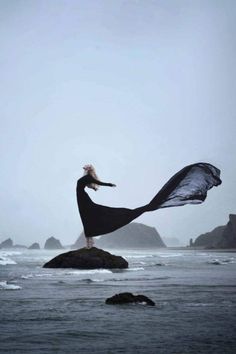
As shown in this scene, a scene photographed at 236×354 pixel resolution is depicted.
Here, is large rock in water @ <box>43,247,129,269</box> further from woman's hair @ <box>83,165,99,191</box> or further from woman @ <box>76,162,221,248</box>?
woman @ <box>76,162,221,248</box>

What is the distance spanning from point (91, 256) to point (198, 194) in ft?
68.6

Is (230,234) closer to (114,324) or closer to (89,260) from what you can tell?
(89,260)

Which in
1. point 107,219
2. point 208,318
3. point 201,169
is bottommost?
point 208,318

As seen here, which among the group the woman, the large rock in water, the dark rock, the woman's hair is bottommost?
the dark rock

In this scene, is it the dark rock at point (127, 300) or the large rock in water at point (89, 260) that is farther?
the large rock in water at point (89, 260)

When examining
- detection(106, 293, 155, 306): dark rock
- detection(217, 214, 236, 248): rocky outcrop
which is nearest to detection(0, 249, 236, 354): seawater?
detection(106, 293, 155, 306): dark rock

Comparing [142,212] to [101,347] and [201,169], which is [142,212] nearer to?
[201,169]

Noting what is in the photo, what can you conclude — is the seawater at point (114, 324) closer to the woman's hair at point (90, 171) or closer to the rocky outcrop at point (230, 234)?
the woman's hair at point (90, 171)

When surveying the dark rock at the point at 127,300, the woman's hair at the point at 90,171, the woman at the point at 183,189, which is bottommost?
the dark rock at the point at 127,300

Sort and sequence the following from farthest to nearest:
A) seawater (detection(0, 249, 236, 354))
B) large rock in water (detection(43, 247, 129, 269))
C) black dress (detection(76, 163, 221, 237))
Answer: large rock in water (detection(43, 247, 129, 269))
black dress (detection(76, 163, 221, 237))
seawater (detection(0, 249, 236, 354))

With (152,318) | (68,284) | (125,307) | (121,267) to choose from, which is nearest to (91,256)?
(121,267)

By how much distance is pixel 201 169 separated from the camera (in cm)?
959

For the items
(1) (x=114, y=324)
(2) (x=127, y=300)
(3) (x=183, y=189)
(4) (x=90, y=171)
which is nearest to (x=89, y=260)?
(2) (x=127, y=300)

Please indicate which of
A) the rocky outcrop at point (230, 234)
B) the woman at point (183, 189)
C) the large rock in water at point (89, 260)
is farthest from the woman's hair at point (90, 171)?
the rocky outcrop at point (230, 234)
